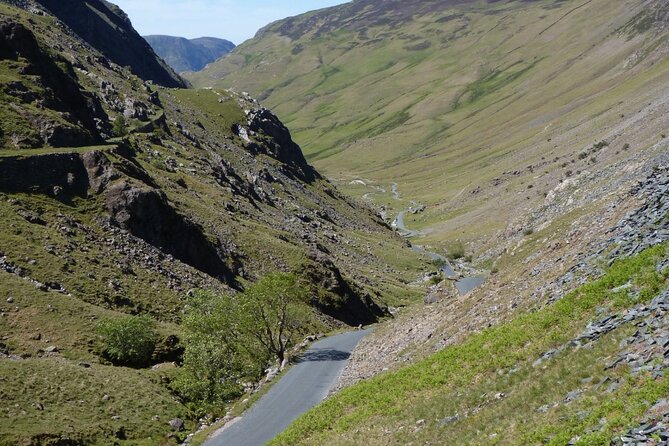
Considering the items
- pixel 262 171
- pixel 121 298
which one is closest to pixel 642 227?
pixel 121 298

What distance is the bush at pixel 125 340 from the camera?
49625mm

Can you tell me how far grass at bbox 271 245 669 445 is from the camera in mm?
17641

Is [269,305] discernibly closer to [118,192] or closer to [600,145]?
[118,192]

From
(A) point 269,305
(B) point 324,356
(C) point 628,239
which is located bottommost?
(B) point 324,356

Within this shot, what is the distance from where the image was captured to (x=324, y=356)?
188 ft

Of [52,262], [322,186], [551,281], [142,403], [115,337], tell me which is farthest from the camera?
[322,186]

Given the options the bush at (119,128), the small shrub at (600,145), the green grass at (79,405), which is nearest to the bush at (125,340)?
the green grass at (79,405)

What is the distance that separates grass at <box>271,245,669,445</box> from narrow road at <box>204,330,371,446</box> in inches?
204

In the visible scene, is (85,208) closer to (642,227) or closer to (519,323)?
(519,323)

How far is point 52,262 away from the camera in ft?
187

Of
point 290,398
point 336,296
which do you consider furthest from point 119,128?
point 290,398

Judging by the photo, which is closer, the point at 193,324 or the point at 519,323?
the point at 519,323

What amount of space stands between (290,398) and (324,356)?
12.6 meters

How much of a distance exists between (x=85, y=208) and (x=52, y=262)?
47.4ft
